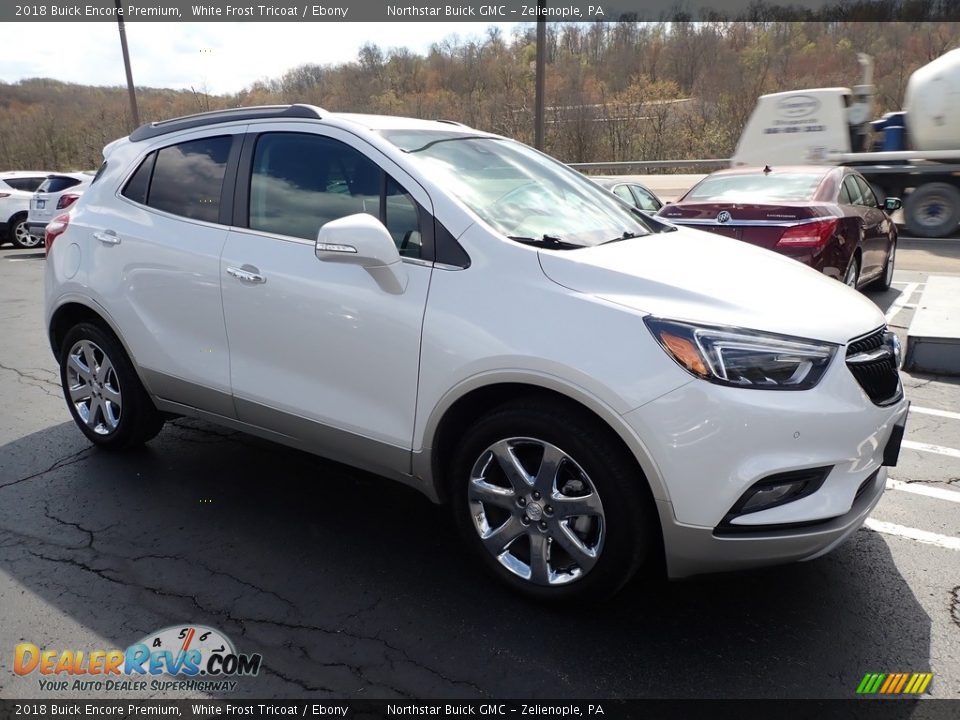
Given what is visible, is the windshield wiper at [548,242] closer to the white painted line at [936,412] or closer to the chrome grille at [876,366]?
the chrome grille at [876,366]

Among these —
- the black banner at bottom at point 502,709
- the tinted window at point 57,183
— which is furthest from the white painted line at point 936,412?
the tinted window at point 57,183

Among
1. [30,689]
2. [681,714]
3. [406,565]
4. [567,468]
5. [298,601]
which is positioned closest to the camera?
[681,714]

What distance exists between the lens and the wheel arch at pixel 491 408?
239cm

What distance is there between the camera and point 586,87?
39.6 meters

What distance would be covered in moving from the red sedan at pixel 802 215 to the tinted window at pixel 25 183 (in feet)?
49.5

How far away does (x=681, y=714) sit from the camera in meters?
2.23

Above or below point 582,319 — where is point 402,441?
below

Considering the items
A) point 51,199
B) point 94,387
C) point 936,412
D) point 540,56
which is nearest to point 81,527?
point 94,387

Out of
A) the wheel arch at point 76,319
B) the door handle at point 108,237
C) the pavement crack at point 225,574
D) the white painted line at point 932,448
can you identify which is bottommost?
the white painted line at point 932,448

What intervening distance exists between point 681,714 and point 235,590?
5.79ft

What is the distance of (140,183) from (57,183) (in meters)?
13.8

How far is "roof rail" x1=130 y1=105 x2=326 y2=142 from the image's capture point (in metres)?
3.40

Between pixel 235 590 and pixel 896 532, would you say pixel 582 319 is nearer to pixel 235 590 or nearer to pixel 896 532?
pixel 235 590

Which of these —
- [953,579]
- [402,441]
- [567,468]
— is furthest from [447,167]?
[953,579]
